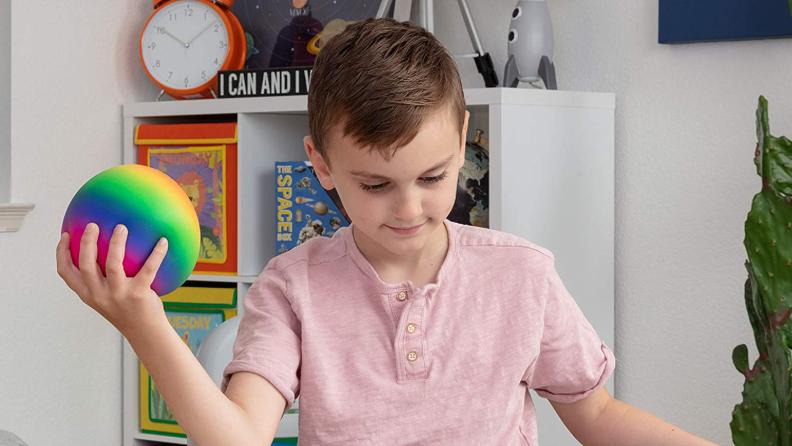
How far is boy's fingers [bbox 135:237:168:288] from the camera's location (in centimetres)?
71

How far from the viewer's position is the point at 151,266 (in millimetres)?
713

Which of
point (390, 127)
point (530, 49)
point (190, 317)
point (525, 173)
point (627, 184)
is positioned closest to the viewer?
point (390, 127)

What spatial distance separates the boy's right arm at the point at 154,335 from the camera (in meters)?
0.70

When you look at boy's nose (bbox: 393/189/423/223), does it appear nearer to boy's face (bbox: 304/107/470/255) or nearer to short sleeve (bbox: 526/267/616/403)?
boy's face (bbox: 304/107/470/255)

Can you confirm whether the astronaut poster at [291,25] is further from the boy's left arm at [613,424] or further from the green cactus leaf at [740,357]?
the boy's left arm at [613,424]

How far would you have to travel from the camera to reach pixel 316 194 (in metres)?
1.92

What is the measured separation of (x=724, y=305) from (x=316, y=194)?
0.88 m

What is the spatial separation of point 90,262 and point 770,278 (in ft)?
3.51

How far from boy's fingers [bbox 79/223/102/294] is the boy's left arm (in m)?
0.58

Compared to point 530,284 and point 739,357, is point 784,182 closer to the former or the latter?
point 739,357

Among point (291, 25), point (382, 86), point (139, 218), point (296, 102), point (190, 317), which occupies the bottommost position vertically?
point (190, 317)

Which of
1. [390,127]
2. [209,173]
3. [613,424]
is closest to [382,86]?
[390,127]

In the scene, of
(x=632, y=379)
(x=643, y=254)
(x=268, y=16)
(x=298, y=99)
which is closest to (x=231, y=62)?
(x=268, y=16)

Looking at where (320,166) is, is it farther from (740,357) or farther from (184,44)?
(184,44)
